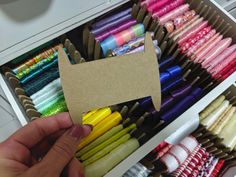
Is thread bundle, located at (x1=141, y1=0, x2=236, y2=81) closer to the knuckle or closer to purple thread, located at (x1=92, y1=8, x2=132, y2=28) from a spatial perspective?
purple thread, located at (x1=92, y1=8, x2=132, y2=28)

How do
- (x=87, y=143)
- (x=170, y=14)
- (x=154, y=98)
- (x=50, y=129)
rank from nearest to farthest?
(x=154, y=98) → (x=50, y=129) → (x=87, y=143) → (x=170, y=14)

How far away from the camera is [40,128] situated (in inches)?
24.7

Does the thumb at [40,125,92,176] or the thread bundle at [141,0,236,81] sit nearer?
the thumb at [40,125,92,176]

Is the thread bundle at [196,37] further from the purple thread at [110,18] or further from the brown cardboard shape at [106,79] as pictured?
the brown cardboard shape at [106,79]

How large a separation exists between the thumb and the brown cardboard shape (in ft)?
0.32

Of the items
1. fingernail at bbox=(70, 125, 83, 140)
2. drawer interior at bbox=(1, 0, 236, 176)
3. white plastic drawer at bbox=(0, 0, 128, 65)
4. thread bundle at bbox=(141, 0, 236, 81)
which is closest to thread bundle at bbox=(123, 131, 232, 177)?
drawer interior at bbox=(1, 0, 236, 176)

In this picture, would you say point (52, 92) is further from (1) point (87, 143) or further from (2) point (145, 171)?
(2) point (145, 171)

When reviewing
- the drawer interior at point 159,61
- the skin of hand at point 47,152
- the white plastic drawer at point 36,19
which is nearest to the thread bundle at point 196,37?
the drawer interior at point 159,61

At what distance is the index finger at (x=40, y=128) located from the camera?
606 mm

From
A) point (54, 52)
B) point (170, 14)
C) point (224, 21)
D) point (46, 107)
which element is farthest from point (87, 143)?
point (224, 21)

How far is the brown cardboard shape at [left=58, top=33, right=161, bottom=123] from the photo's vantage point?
448 mm

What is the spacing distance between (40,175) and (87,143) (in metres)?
0.27

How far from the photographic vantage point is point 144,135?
2.66 feet

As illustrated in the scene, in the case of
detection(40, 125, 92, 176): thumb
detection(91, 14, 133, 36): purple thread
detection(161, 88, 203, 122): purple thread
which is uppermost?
detection(91, 14, 133, 36): purple thread
